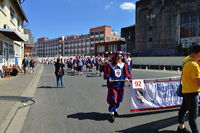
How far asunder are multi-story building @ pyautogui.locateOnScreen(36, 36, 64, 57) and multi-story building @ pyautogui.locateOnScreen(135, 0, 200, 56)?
98.1 metres

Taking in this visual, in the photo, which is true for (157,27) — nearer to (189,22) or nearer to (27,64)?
(189,22)

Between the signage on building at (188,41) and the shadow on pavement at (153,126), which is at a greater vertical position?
the signage on building at (188,41)

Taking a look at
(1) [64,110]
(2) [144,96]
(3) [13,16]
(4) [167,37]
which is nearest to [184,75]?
(2) [144,96]

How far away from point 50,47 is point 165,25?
4836 inches

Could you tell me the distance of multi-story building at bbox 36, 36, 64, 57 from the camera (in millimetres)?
145938

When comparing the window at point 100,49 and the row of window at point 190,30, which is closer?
the row of window at point 190,30

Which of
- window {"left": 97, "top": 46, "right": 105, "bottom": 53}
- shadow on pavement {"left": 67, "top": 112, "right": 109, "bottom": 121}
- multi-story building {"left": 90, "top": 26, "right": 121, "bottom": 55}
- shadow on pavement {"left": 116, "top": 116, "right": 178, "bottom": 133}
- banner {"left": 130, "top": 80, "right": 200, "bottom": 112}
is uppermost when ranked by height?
multi-story building {"left": 90, "top": 26, "right": 121, "bottom": 55}

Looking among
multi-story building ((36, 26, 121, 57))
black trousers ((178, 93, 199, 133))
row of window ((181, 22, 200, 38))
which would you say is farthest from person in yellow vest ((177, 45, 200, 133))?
A: multi-story building ((36, 26, 121, 57))

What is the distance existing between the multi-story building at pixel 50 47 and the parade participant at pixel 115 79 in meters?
139

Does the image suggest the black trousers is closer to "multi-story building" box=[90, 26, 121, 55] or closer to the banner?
the banner

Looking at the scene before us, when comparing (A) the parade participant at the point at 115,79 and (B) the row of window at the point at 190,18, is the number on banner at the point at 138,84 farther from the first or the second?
(B) the row of window at the point at 190,18

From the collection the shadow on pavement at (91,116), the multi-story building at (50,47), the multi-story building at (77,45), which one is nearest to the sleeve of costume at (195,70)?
the shadow on pavement at (91,116)

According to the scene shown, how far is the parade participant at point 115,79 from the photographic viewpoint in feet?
15.7

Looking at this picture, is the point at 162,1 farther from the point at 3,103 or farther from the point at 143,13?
the point at 3,103
